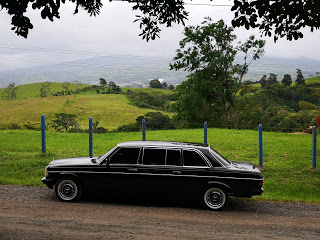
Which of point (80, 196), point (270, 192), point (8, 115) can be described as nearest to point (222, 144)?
point (270, 192)

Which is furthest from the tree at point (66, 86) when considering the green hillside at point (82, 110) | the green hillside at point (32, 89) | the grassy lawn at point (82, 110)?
the grassy lawn at point (82, 110)

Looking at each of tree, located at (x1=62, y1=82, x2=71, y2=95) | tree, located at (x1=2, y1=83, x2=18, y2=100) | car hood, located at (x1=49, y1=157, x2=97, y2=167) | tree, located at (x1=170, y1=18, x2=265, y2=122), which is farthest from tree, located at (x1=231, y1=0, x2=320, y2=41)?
tree, located at (x1=2, y1=83, x2=18, y2=100)

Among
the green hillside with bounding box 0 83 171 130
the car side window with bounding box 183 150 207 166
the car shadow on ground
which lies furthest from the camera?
the green hillside with bounding box 0 83 171 130

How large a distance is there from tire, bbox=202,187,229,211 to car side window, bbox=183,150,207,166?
2.17 feet

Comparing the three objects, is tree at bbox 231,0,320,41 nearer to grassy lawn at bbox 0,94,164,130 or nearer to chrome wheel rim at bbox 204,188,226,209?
chrome wheel rim at bbox 204,188,226,209

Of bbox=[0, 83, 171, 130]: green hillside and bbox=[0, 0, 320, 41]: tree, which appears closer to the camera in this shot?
bbox=[0, 0, 320, 41]: tree

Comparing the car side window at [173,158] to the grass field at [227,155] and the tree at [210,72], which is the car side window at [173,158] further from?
the tree at [210,72]

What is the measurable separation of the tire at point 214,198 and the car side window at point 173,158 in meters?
0.98

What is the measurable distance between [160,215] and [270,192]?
16.1ft

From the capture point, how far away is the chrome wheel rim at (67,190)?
9.90 m

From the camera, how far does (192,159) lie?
9.80 meters

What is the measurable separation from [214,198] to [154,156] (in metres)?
1.77

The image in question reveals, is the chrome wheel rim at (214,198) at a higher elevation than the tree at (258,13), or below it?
below

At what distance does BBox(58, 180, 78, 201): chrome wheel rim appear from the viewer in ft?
32.5
